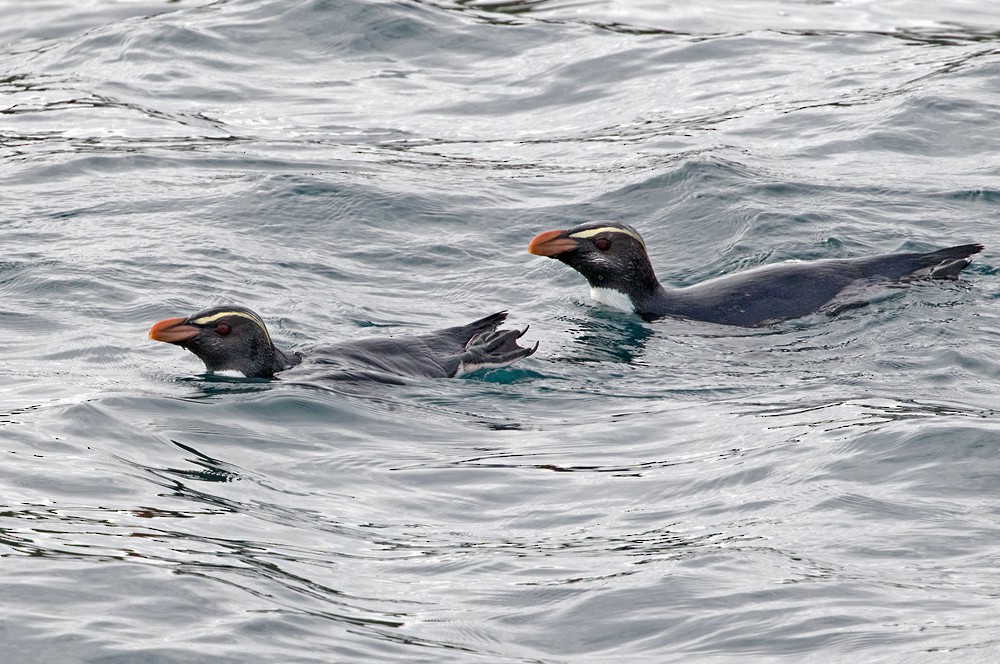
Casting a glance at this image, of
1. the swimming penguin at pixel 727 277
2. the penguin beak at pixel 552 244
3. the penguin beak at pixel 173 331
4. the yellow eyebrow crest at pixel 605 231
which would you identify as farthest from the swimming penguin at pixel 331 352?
the yellow eyebrow crest at pixel 605 231

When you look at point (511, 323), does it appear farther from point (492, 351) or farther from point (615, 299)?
point (492, 351)

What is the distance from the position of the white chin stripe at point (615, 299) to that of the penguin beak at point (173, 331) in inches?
140

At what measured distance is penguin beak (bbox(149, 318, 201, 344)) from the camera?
32.7ft

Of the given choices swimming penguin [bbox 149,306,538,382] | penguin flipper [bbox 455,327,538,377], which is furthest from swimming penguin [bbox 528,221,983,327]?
swimming penguin [bbox 149,306,538,382]

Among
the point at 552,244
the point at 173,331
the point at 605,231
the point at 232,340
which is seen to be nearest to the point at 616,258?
the point at 605,231

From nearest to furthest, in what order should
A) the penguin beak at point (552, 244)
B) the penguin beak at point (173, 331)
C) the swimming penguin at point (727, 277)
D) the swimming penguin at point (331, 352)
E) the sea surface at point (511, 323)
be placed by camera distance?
the sea surface at point (511, 323) → the penguin beak at point (173, 331) → the swimming penguin at point (331, 352) → the swimming penguin at point (727, 277) → the penguin beak at point (552, 244)

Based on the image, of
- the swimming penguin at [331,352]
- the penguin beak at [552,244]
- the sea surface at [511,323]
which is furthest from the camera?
the penguin beak at [552,244]

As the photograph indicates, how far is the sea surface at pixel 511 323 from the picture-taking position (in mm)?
6543

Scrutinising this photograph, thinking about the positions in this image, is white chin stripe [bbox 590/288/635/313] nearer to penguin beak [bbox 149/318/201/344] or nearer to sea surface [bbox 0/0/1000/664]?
sea surface [bbox 0/0/1000/664]

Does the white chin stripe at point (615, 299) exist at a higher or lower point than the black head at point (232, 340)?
lower

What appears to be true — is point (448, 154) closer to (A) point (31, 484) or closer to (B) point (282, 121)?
(B) point (282, 121)

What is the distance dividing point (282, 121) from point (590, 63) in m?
3.98

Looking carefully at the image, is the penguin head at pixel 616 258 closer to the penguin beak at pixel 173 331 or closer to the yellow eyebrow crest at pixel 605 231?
the yellow eyebrow crest at pixel 605 231

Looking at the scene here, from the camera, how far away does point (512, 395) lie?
10.2m
